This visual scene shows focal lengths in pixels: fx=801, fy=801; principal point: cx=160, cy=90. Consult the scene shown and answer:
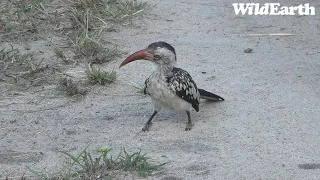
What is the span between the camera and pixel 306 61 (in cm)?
786

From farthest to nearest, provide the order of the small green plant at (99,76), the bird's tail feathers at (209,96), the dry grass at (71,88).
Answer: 1. the small green plant at (99,76)
2. the dry grass at (71,88)
3. the bird's tail feathers at (209,96)

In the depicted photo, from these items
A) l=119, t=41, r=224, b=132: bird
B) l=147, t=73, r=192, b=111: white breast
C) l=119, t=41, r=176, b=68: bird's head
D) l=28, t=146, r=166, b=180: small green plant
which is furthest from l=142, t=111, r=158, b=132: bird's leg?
l=28, t=146, r=166, b=180: small green plant

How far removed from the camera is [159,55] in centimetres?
630

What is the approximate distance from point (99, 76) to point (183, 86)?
1271 millimetres

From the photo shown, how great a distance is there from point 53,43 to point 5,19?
0.75 metres

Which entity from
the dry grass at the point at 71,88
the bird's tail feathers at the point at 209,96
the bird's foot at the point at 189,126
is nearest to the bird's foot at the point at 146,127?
the bird's foot at the point at 189,126

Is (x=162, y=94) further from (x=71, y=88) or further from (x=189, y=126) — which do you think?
(x=71, y=88)

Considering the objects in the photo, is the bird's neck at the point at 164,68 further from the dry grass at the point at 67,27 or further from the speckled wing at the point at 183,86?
the dry grass at the point at 67,27

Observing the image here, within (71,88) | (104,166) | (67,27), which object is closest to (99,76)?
(71,88)

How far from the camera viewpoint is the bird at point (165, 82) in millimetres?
6262

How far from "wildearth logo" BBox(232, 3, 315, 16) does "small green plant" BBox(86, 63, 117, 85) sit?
2.49 m

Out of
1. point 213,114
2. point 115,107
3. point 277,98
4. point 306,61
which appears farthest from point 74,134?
point 306,61

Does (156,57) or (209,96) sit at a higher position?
(156,57)

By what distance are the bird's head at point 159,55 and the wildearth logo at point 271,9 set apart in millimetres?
3169
